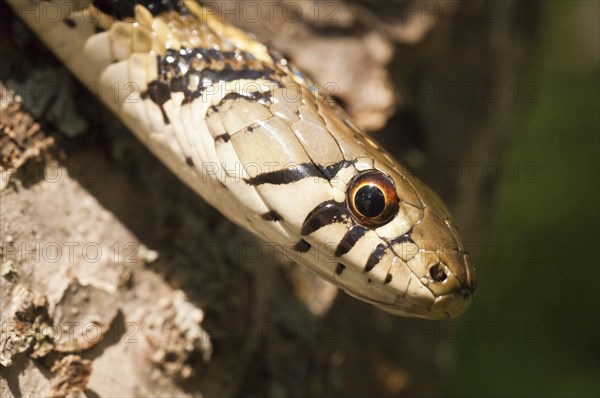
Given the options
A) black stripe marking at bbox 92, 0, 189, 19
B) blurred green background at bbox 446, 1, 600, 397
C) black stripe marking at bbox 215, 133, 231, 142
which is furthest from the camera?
blurred green background at bbox 446, 1, 600, 397

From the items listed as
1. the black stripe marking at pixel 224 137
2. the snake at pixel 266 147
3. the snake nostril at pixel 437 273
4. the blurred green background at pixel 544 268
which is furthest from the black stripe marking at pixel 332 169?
the blurred green background at pixel 544 268

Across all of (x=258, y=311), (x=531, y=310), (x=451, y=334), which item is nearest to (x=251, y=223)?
(x=258, y=311)

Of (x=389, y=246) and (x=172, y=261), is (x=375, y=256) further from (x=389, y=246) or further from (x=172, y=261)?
(x=172, y=261)

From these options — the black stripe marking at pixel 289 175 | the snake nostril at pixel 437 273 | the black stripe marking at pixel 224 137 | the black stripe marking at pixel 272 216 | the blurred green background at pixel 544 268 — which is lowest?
the blurred green background at pixel 544 268

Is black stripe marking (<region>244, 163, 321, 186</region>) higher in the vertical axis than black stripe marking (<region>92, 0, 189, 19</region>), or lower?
lower

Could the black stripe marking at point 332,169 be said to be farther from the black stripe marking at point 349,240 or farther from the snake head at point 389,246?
the black stripe marking at point 349,240

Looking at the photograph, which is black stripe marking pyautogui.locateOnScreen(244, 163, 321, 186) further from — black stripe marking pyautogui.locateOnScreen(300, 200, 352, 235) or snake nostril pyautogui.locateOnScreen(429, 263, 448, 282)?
snake nostril pyautogui.locateOnScreen(429, 263, 448, 282)

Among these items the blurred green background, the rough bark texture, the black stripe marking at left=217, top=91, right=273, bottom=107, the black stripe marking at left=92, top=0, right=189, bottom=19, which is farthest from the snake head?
the blurred green background
